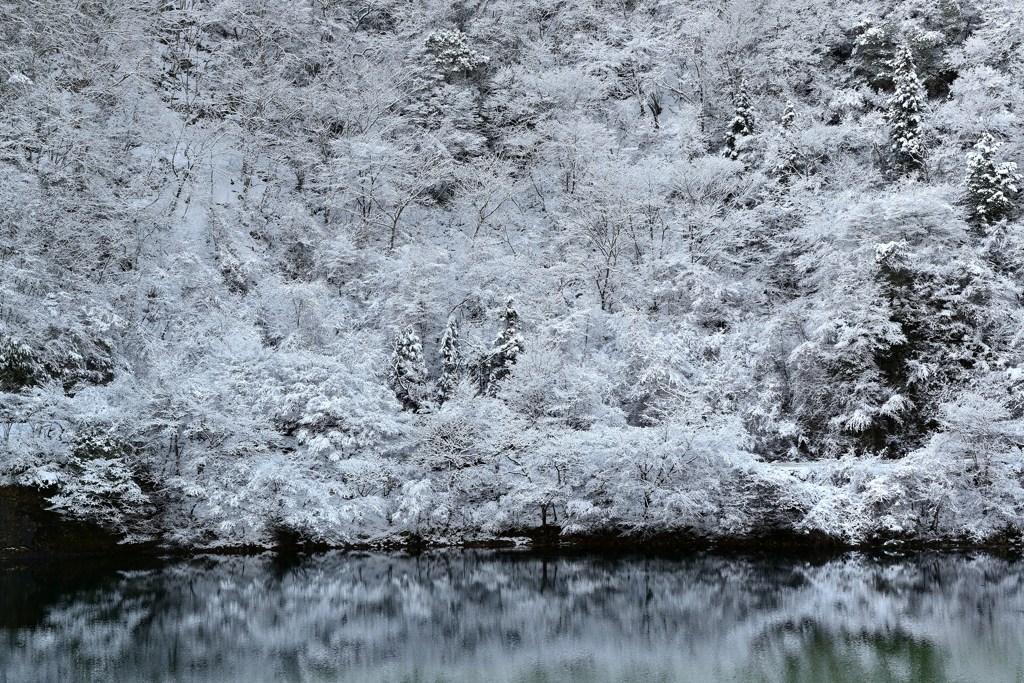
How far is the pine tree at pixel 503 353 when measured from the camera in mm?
21734

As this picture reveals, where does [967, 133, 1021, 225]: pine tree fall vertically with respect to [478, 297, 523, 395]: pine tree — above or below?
above

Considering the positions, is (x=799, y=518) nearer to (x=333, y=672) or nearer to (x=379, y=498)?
(x=379, y=498)

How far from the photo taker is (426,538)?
18.6 meters

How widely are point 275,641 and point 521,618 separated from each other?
372 centimetres

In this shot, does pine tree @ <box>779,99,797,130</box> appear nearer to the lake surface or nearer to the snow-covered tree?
the snow-covered tree

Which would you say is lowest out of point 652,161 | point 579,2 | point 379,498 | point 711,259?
point 379,498

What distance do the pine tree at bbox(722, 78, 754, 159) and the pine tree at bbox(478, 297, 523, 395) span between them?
11201 mm

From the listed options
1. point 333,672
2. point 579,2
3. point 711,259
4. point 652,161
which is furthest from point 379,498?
point 579,2

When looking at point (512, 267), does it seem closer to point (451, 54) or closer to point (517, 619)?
point (451, 54)

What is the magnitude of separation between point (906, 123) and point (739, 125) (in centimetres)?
563

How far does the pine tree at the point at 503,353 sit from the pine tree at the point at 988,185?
1427 cm

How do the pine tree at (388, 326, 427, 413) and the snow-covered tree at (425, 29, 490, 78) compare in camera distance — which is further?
the snow-covered tree at (425, 29, 490, 78)

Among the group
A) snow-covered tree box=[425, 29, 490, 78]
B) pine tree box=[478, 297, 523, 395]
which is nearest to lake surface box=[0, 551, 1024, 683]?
pine tree box=[478, 297, 523, 395]

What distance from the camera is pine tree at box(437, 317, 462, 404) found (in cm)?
2189
